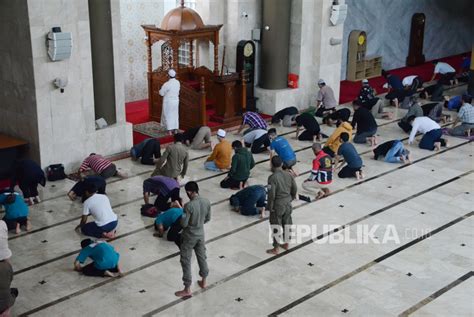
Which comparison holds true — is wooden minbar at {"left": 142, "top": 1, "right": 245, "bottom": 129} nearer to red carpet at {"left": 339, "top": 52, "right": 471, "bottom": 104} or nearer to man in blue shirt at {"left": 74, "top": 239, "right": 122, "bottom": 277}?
red carpet at {"left": 339, "top": 52, "right": 471, "bottom": 104}

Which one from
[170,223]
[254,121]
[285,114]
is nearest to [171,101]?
[254,121]

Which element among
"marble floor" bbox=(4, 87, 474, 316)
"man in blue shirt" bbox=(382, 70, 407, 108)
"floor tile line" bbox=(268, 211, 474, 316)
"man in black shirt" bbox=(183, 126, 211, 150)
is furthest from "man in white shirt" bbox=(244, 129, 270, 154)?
"man in blue shirt" bbox=(382, 70, 407, 108)

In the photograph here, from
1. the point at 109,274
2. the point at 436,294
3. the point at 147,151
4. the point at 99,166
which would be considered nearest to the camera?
the point at 436,294

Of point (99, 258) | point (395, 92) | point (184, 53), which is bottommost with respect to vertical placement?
point (99, 258)

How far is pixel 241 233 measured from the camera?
9.48 meters

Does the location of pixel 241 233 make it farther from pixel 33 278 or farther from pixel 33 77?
pixel 33 77

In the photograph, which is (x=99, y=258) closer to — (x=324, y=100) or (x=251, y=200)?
(x=251, y=200)

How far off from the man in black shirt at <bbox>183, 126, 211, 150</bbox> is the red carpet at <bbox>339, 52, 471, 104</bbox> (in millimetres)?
5017

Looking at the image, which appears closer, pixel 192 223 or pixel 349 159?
pixel 192 223

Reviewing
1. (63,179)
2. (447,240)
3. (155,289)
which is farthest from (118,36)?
(447,240)

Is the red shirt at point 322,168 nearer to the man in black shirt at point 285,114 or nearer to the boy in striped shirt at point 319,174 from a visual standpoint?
the boy in striped shirt at point 319,174

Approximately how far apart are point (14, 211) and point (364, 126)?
680 cm

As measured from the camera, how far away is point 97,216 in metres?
8.95

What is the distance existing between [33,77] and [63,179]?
172 cm
